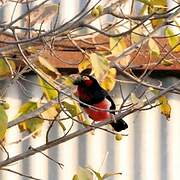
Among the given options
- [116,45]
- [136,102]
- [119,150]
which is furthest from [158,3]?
[119,150]

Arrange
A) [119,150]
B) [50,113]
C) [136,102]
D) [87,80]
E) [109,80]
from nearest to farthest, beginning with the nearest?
[136,102], [50,113], [109,80], [87,80], [119,150]

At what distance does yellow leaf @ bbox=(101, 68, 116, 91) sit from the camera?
2311 millimetres

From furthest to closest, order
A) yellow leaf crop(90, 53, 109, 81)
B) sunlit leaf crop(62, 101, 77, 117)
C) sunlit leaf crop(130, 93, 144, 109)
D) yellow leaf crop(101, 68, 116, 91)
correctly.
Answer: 1. yellow leaf crop(101, 68, 116, 91)
2. sunlit leaf crop(62, 101, 77, 117)
3. sunlit leaf crop(130, 93, 144, 109)
4. yellow leaf crop(90, 53, 109, 81)

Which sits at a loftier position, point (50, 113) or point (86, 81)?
point (86, 81)

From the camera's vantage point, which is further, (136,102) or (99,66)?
(136,102)

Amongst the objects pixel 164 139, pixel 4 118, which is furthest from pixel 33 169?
pixel 4 118

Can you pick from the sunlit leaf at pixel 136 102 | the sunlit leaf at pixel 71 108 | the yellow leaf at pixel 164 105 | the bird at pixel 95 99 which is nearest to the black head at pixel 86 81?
the bird at pixel 95 99

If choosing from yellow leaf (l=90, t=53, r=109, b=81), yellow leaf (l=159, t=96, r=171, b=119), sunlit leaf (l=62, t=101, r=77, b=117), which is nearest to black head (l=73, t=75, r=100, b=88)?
sunlit leaf (l=62, t=101, r=77, b=117)

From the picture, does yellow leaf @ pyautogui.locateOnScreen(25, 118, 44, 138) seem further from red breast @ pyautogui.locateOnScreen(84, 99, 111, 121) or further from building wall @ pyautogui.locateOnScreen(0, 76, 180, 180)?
building wall @ pyautogui.locateOnScreen(0, 76, 180, 180)

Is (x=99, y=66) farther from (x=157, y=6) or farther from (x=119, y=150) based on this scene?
(x=119, y=150)

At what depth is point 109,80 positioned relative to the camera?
2.35m

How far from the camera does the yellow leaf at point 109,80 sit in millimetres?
2311

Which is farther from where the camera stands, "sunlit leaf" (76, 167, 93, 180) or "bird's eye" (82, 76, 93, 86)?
"bird's eye" (82, 76, 93, 86)

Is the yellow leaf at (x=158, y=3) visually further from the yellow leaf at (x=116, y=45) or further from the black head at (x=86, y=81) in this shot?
the black head at (x=86, y=81)
